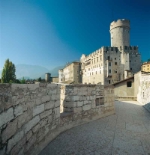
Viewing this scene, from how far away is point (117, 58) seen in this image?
49.9 m

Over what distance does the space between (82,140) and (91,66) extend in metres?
53.0

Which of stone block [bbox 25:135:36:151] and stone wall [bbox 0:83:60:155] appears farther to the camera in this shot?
stone block [bbox 25:135:36:151]

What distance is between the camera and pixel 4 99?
2322 millimetres

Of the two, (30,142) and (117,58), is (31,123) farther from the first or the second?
(117,58)

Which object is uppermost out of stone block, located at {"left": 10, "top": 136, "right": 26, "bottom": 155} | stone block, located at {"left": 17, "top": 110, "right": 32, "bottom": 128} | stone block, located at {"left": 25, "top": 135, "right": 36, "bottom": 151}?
stone block, located at {"left": 17, "top": 110, "right": 32, "bottom": 128}

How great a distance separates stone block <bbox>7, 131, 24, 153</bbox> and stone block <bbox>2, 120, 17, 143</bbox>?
0.34ft

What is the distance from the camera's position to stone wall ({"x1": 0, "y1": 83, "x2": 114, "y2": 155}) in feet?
7.95

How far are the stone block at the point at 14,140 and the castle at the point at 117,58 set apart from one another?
46519 mm

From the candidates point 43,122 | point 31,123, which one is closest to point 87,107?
point 43,122

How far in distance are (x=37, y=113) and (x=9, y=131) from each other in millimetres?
1203

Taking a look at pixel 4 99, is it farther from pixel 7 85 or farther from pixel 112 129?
pixel 112 129

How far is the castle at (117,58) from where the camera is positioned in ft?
159

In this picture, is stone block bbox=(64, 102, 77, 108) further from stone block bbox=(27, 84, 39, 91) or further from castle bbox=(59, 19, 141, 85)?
castle bbox=(59, 19, 141, 85)

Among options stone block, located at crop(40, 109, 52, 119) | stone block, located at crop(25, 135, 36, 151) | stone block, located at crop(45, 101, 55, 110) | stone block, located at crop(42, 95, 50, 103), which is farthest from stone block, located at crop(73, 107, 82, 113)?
stone block, located at crop(25, 135, 36, 151)
